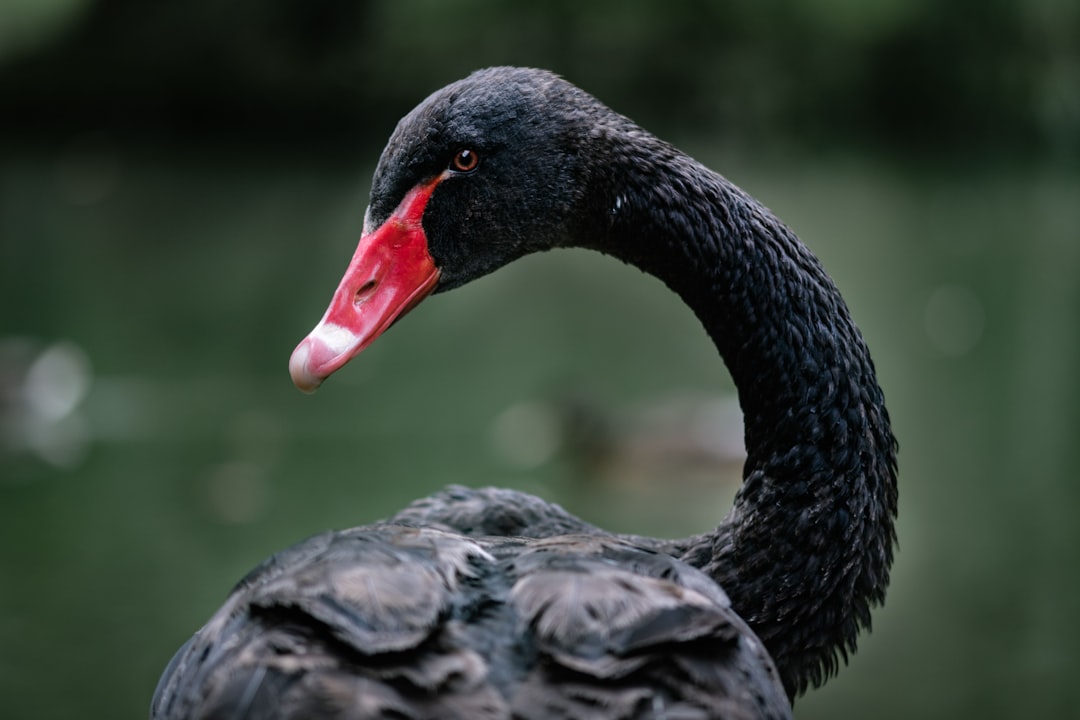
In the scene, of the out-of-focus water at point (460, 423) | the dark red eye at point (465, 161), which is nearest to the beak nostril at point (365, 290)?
the dark red eye at point (465, 161)

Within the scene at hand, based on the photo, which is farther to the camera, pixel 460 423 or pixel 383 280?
pixel 460 423

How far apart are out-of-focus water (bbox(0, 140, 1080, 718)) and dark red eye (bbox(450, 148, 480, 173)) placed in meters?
2.58

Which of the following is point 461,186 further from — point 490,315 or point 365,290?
point 490,315

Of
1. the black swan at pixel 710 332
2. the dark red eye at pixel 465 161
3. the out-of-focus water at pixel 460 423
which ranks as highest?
the dark red eye at pixel 465 161

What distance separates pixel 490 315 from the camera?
26.3 ft

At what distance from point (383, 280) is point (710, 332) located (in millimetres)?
467

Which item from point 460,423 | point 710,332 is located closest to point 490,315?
point 460,423

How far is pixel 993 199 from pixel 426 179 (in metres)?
10.3

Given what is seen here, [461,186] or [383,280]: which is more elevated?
[461,186]

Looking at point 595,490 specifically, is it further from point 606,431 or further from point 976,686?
point 976,686

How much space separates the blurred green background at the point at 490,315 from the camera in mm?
4586

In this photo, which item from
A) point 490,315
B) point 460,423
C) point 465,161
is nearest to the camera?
point 465,161

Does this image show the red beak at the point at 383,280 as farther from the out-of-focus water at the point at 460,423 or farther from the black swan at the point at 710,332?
the out-of-focus water at the point at 460,423

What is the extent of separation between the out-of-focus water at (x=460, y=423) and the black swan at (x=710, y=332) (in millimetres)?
2279
